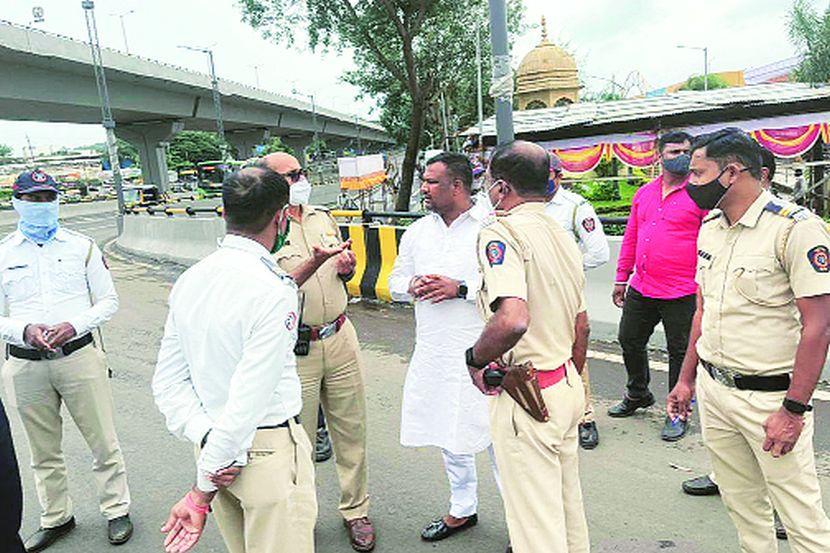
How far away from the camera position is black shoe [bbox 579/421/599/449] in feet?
13.7

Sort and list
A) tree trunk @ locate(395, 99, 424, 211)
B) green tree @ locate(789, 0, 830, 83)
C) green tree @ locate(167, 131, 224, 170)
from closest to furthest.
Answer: tree trunk @ locate(395, 99, 424, 211), green tree @ locate(789, 0, 830, 83), green tree @ locate(167, 131, 224, 170)

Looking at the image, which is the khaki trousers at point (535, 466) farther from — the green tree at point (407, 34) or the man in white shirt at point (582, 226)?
the green tree at point (407, 34)

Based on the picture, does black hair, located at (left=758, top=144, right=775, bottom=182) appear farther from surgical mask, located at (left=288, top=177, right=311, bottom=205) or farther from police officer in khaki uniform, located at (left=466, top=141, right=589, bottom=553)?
surgical mask, located at (left=288, top=177, right=311, bottom=205)

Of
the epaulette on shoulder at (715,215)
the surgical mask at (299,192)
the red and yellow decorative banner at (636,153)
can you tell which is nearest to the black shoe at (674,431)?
the epaulette on shoulder at (715,215)

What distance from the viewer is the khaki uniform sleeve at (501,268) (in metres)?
2.23

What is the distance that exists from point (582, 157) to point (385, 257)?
9606 mm

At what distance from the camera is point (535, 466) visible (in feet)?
7.75

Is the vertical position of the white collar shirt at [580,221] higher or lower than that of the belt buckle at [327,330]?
higher

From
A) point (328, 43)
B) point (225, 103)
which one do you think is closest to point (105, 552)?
point (328, 43)

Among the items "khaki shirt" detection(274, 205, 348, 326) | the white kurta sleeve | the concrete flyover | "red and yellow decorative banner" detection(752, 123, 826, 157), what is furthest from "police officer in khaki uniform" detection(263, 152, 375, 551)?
the concrete flyover

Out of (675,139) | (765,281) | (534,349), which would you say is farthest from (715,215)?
(675,139)

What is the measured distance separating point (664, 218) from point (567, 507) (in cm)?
238

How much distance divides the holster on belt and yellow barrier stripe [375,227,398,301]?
230 inches

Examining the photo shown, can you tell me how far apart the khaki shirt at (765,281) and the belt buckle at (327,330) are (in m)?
1.83
